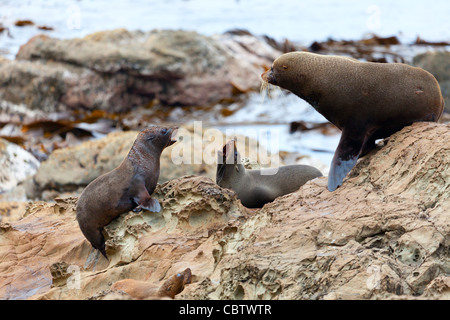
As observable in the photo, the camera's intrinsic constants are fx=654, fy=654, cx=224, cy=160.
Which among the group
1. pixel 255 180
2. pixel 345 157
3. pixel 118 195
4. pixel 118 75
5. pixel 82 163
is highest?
pixel 345 157

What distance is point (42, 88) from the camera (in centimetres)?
1343

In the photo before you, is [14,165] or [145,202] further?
[14,165]

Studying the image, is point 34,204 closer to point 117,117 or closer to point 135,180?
point 135,180

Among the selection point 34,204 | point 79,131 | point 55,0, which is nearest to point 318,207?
point 34,204

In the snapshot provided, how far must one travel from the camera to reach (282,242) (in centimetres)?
407

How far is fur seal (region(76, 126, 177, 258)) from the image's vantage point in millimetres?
5422

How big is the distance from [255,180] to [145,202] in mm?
1860

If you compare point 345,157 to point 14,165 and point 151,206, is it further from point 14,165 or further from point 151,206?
point 14,165

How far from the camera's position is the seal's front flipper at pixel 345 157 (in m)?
4.98

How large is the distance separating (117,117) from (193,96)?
1.70 meters

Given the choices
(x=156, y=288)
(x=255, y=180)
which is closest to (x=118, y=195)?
(x=156, y=288)

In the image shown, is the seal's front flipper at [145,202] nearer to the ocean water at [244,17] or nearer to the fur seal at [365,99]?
the fur seal at [365,99]

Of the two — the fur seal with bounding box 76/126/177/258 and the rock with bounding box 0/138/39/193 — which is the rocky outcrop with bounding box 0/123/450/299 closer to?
the fur seal with bounding box 76/126/177/258

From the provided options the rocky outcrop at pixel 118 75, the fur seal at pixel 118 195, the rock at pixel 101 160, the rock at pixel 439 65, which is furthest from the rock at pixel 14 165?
the rock at pixel 439 65
